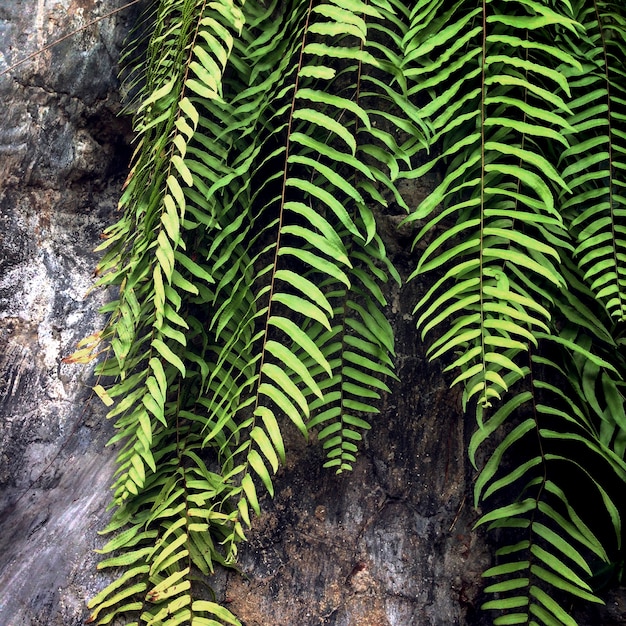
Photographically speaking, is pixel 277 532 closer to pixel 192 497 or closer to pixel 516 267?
pixel 192 497

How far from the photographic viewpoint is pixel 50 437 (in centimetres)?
166

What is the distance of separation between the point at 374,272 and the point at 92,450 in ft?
2.94

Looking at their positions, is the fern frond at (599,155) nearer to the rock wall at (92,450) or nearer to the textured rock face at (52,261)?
the rock wall at (92,450)

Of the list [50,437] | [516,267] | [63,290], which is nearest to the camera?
[516,267]

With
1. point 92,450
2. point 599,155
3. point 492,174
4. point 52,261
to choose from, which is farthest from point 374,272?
point 52,261

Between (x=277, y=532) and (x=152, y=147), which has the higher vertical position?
(x=152, y=147)

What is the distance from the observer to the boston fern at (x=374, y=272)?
47.2 inches

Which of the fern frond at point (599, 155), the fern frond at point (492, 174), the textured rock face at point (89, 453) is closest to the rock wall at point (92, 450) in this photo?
the textured rock face at point (89, 453)

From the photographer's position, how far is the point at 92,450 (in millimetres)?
1611

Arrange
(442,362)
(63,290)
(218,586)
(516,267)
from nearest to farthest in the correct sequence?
(516,267)
(218,586)
(442,362)
(63,290)

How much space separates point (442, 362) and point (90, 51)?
1422 millimetres

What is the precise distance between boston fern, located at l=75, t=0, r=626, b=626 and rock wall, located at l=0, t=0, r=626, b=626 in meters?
0.08

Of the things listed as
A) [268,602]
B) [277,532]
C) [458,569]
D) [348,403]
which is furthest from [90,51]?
[458,569]

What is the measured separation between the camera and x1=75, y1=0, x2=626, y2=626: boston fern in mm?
1198
